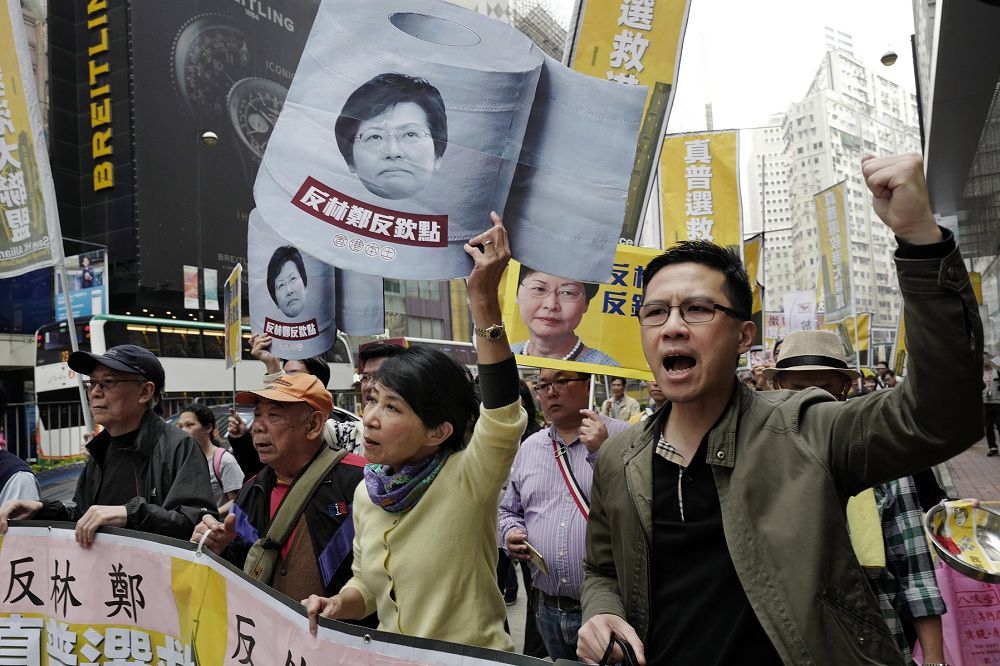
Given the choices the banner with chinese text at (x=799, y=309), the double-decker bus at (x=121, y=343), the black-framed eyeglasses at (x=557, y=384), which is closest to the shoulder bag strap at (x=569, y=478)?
the black-framed eyeglasses at (x=557, y=384)

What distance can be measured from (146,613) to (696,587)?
216 cm

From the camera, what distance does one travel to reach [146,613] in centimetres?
279

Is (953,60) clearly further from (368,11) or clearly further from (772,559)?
(772,559)

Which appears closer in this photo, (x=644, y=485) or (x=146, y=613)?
(x=644, y=485)

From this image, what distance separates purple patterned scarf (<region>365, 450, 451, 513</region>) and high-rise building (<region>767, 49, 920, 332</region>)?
89.6m

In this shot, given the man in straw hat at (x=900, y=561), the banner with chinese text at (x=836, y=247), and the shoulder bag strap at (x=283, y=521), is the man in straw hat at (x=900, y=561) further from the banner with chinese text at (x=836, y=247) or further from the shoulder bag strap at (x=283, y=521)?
the banner with chinese text at (x=836, y=247)

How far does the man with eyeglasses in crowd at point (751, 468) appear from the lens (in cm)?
129

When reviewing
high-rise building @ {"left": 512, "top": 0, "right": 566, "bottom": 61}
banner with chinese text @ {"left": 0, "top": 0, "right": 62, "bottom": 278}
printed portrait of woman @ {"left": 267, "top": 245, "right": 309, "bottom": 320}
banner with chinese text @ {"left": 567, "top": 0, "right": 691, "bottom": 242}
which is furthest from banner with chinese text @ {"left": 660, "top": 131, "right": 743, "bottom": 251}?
high-rise building @ {"left": 512, "top": 0, "right": 566, "bottom": 61}

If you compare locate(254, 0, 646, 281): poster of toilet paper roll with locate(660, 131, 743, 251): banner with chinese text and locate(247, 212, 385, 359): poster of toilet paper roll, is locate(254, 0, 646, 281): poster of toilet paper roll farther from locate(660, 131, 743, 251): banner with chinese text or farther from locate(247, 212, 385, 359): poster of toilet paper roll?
locate(660, 131, 743, 251): banner with chinese text

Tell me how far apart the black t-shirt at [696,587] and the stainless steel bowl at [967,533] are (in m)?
0.41

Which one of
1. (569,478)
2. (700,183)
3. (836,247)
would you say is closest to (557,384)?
(569,478)

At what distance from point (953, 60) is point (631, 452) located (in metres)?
10.2

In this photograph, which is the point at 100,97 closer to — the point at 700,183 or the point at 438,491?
Answer: the point at 700,183

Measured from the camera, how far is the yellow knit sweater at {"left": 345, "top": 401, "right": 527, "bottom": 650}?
6.79 feet
